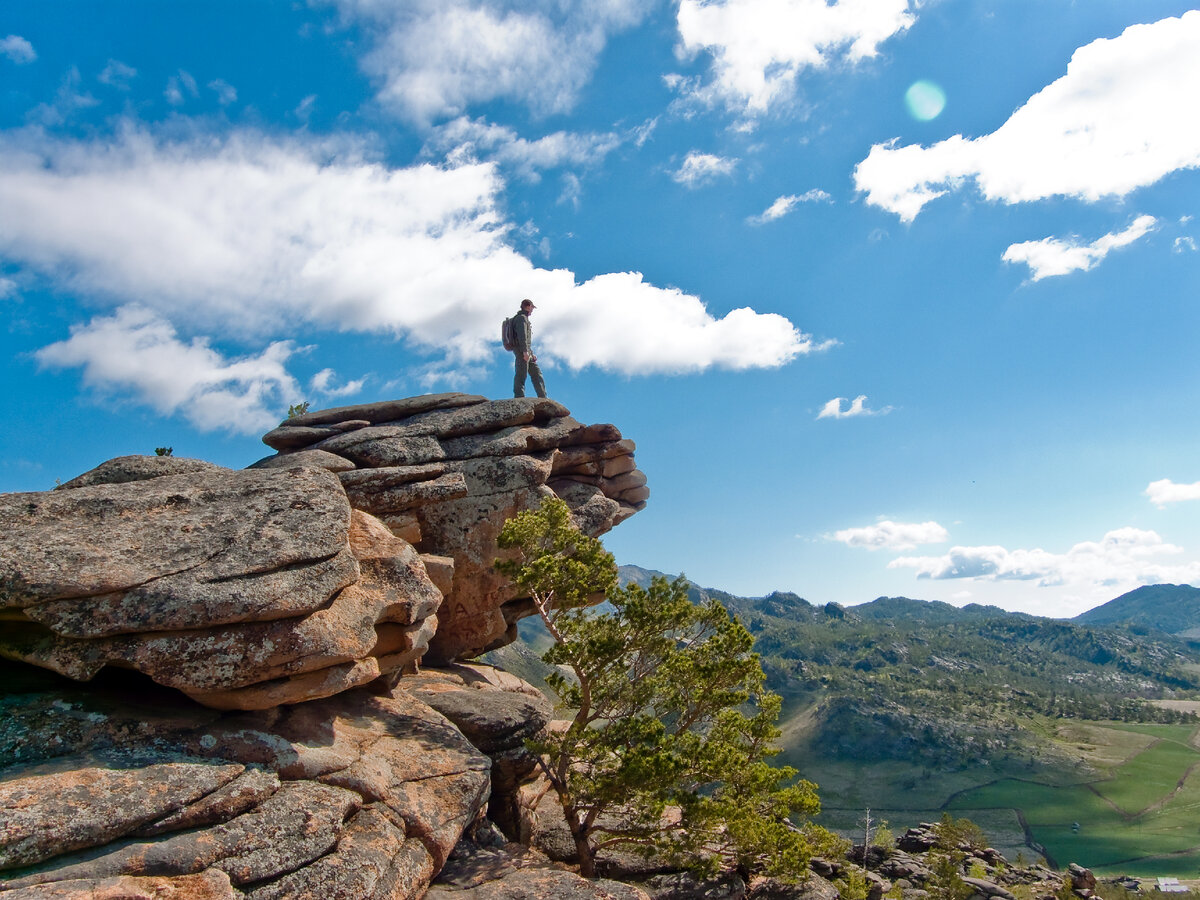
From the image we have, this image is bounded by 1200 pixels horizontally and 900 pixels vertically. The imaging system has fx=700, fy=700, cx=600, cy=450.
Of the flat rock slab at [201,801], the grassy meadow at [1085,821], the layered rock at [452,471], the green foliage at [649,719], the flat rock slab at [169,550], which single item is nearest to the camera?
the flat rock slab at [201,801]

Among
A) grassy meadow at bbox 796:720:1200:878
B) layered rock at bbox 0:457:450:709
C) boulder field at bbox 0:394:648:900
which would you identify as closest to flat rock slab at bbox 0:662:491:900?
boulder field at bbox 0:394:648:900

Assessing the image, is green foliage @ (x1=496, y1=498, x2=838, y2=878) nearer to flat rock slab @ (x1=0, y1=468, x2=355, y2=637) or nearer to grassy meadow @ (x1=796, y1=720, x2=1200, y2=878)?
flat rock slab @ (x1=0, y1=468, x2=355, y2=637)

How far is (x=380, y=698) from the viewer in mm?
22969

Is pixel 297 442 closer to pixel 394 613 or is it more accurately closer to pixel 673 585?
pixel 394 613

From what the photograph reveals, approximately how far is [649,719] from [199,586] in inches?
562

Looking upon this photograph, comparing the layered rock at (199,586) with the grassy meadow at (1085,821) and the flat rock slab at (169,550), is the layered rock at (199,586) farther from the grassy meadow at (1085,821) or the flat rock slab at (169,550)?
the grassy meadow at (1085,821)

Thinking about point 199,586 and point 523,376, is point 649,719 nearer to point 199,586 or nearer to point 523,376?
point 199,586

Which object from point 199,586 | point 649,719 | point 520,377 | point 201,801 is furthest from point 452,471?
point 201,801

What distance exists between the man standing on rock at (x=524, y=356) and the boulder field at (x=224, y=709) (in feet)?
48.0

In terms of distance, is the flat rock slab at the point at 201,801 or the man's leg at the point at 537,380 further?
the man's leg at the point at 537,380

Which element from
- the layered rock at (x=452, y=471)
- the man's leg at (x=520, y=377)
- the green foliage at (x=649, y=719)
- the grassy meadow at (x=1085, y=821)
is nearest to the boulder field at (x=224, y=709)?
the green foliage at (x=649, y=719)

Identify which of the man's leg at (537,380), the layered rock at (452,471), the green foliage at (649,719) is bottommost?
the green foliage at (649,719)

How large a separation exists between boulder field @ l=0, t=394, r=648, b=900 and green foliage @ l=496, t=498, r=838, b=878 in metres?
3.14

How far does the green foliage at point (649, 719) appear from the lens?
22.9 m
